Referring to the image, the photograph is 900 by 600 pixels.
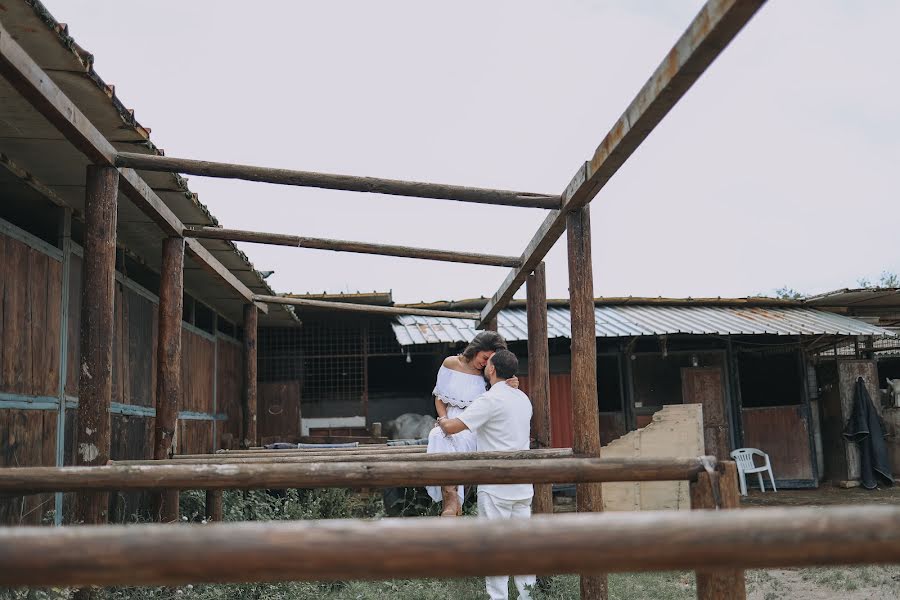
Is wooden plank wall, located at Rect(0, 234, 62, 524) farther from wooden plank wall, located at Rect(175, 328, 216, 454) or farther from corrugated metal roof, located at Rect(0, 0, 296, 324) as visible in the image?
wooden plank wall, located at Rect(175, 328, 216, 454)

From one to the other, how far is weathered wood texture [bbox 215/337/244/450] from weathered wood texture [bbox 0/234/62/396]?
4.49 metres

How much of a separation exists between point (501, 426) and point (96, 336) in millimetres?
2639

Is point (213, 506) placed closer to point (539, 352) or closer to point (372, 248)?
point (372, 248)

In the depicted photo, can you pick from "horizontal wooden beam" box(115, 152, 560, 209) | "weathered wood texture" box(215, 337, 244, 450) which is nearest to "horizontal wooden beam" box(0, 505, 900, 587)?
"horizontal wooden beam" box(115, 152, 560, 209)

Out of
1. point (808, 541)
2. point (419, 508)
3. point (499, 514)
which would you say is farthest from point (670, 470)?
point (419, 508)

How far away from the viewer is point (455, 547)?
144 cm

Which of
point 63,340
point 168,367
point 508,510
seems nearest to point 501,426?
point 508,510

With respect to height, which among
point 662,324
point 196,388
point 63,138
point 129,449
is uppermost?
point 63,138

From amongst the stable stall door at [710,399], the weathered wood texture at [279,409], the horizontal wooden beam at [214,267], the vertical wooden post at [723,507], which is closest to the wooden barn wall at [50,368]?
the horizontal wooden beam at [214,267]

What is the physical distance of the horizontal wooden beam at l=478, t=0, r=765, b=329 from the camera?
97.9 inches

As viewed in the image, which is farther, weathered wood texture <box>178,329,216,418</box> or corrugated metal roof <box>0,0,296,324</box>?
weathered wood texture <box>178,329,216,418</box>

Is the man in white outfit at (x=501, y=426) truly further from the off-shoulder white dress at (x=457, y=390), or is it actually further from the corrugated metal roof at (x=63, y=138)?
the corrugated metal roof at (x=63, y=138)

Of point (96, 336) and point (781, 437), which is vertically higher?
point (96, 336)

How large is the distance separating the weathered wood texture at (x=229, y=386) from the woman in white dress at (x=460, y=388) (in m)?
4.29
